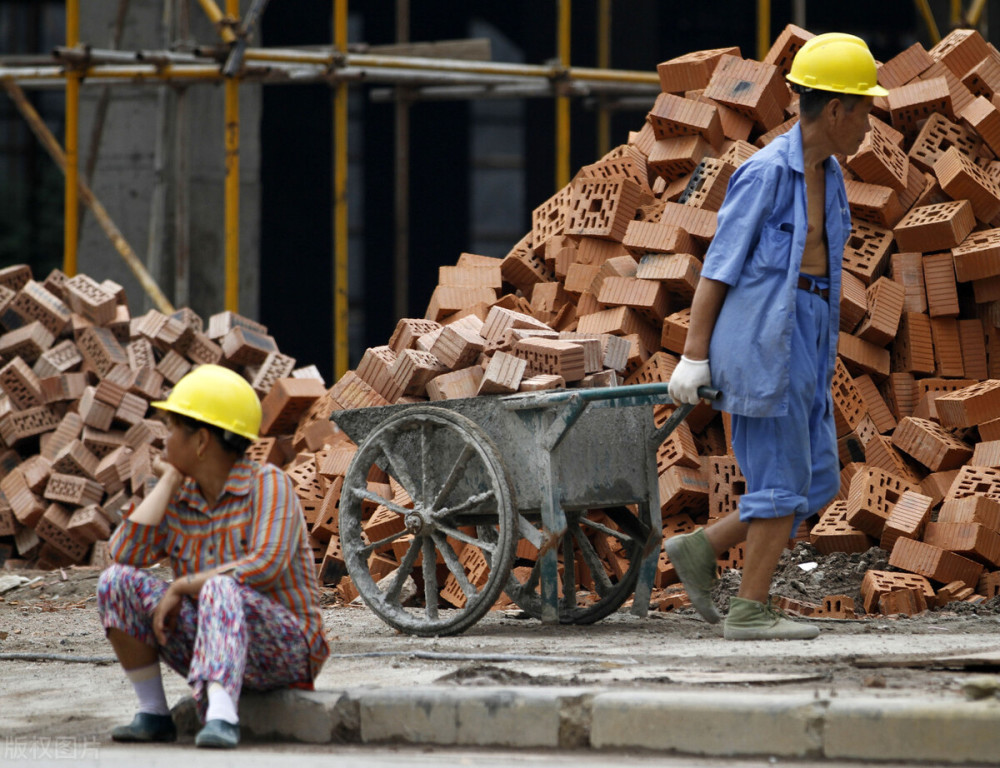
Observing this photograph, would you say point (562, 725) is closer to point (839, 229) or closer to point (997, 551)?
point (839, 229)

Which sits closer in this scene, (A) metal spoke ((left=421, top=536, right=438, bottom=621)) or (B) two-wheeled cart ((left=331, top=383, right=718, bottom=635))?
(B) two-wheeled cart ((left=331, top=383, right=718, bottom=635))

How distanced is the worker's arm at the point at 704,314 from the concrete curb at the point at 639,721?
147cm

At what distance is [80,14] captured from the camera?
12.6 metres

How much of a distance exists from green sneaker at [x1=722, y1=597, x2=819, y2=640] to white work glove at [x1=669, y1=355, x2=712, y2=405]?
710mm

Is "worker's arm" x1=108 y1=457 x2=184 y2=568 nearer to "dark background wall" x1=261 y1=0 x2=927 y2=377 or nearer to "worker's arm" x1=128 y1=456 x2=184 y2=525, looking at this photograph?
"worker's arm" x1=128 y1=456 x2=184 y2=525

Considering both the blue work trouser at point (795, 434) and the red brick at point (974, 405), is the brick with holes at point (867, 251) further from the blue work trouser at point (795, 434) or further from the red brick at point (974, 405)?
the blue work trouser at point (795, 434)

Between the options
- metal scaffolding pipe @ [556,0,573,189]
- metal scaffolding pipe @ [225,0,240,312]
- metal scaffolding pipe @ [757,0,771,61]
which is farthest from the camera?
metal scaffolding pipe @ [757,0,771,61]

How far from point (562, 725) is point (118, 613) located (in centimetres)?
117

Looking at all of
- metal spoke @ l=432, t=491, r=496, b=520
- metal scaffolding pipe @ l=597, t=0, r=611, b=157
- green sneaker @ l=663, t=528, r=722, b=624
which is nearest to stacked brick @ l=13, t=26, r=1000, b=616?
metal spoke @ l=432, t=491, r=496, b=520

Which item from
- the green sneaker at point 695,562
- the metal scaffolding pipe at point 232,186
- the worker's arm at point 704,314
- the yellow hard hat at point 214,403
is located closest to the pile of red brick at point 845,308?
the green sneaker at point 695,562

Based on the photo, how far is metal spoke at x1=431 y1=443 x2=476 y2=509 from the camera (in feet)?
17.7

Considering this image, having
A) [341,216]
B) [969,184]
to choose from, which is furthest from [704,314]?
[341,216]

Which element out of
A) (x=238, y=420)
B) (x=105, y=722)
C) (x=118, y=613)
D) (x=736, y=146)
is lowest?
(x=105, y=722)

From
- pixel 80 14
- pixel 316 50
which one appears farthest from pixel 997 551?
pixel 80 14
